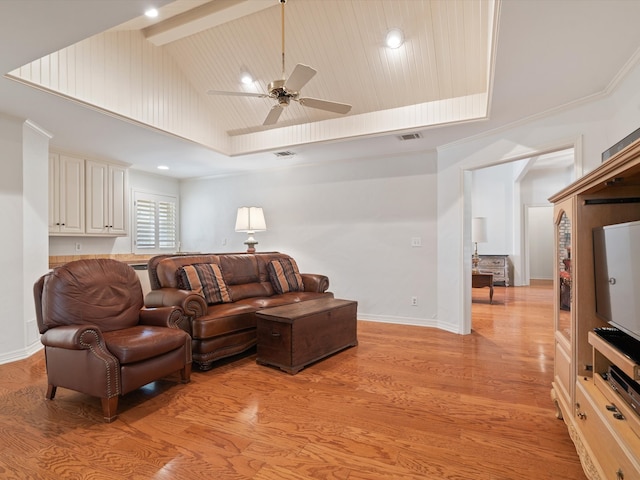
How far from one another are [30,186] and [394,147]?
4.13 meters

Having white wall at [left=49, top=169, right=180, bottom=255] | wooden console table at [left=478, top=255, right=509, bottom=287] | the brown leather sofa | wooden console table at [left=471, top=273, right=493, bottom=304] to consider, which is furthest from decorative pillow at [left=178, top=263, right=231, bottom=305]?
wooden console table at [left=478, top=255, right=509, bottom=287]

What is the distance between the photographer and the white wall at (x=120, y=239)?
4.90 m

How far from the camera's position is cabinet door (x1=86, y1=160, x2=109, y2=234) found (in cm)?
494

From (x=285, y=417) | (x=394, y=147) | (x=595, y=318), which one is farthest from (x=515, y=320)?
(x=285, y=417)

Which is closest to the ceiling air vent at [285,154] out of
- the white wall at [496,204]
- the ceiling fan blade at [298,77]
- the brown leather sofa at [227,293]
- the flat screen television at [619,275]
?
the brown leather sofa at [227,293]

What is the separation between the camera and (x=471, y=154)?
4.26 meters

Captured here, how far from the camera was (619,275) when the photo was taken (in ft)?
4.91

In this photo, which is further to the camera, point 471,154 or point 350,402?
point 471,154

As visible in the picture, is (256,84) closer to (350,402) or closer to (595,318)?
(350,402)

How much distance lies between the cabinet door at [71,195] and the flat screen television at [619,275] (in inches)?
215

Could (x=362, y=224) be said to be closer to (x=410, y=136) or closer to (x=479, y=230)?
(x=410, y=136)

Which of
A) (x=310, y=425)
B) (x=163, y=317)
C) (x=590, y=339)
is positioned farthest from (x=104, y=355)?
(x=590, y=339)

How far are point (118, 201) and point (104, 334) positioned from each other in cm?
340

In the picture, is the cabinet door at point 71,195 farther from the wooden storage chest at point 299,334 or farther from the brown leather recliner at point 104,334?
the wooden storage chest at point 299,334
